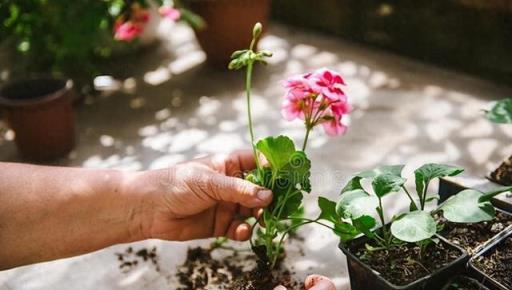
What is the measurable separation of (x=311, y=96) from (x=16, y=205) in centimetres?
A: 102

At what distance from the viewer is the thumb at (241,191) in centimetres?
162

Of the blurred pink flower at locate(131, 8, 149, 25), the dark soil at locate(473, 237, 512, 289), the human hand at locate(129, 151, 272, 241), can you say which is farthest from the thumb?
the blurred pink flower at locate(131, 8, 149, 25)

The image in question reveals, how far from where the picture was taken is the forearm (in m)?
1.77

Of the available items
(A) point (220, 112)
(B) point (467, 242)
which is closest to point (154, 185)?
(B) point (467, 242)

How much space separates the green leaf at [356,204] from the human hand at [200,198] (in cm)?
27

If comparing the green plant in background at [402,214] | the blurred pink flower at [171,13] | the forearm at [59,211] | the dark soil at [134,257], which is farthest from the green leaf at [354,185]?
the blurred pink flower at [171,13]

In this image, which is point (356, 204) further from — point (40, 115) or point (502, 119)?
point (40, 115)

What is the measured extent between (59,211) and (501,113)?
1510 mm

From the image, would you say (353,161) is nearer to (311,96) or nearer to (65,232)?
(311,96)

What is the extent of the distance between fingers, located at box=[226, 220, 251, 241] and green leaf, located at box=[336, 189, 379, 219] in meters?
0.52

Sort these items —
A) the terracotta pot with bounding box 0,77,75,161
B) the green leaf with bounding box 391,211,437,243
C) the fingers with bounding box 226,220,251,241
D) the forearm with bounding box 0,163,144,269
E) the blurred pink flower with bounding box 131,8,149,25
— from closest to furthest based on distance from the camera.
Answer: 1. the green leaf with bounding box 391,211,437,243
2. the forearm with bounding box 0,163,144,269
3. the fingers with bounding box 226,220,251,241
4. the terracotta pot with bounding box 0,77,75,161
5. the blurred pink flower with bounding box 131,8,149,25

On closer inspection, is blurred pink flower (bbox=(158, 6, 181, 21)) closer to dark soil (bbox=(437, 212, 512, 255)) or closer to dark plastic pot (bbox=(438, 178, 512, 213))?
dark plastic pot (bbox=(438, 178, 512, 213))

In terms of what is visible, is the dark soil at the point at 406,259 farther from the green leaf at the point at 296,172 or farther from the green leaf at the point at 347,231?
the green leaf at the point at 296,172

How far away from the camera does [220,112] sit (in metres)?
3.46
